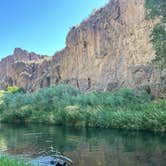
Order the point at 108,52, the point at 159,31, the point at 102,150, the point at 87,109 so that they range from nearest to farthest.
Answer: the point at 102,150 → the point at 159,31 → the point at 87,109 → the point at 108,52

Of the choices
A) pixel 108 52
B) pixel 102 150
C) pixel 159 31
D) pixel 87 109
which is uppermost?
pixel 108 52

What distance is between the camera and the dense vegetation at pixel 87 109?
42.1 m

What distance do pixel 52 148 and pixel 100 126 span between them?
2000cm

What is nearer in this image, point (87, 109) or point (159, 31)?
point (159, 31)

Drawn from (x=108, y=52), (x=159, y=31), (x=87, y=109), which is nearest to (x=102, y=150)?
(x=159, y=31)

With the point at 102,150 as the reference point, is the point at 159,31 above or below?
above

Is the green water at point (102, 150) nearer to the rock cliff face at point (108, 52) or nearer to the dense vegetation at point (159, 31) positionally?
→ the dense vegetation at point (159, 31)

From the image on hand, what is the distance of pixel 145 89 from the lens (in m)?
57.8

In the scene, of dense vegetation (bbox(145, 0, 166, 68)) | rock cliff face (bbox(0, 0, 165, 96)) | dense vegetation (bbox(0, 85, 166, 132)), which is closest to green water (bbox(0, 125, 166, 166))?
dense vegetation (bbox(145, 0, 166, 68))

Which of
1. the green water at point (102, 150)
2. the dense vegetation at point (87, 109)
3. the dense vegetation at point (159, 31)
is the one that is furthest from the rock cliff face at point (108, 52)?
the dense vegetation at point (159, 31)

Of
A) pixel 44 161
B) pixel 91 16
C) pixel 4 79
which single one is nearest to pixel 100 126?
pixel 44 161

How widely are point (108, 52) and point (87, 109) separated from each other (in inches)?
1484

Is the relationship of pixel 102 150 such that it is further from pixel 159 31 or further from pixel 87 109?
pixel 87 109

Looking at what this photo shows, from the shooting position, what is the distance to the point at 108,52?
290ft
